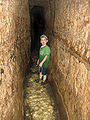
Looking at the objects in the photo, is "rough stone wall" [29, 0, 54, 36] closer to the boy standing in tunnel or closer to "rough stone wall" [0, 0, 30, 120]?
the boy standing in tunnel

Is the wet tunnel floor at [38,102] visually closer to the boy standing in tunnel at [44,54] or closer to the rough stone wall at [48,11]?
the boy standing in tunnel at [44,54]

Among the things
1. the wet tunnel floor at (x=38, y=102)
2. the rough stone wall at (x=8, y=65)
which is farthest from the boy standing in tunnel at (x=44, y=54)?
the rough stone wall at (x=8, y=65)

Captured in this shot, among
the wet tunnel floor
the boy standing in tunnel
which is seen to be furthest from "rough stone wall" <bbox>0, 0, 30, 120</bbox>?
the boy standing in tunnel

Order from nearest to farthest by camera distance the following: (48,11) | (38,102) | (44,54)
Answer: (38,102) → (44,54) → (48,11)

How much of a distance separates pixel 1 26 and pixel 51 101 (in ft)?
6.96

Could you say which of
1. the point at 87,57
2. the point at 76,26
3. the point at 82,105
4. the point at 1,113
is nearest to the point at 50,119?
the point at 82,105

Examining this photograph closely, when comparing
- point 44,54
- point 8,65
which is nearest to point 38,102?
point 44,54

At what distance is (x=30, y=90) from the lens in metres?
2.91

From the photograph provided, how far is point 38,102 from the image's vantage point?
2551 millimetres

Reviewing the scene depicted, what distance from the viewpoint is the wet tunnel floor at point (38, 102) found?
2240mm

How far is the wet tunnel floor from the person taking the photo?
224 centimetres

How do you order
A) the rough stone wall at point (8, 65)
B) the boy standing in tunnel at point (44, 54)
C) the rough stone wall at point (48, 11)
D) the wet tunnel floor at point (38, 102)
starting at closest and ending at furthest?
1. the rough stone wall at point (8, 65)
2. the wet tunnel floor at point (38, 102)
3. the boy standing in tunnel at point (44, 54)
4. the rough stone wall at point (48, 11)

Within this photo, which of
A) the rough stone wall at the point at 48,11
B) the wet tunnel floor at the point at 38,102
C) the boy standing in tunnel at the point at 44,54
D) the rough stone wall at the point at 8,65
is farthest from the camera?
the rough stone wall at the point at 48,11

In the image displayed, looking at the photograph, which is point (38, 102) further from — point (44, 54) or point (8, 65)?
point (8, 65)
